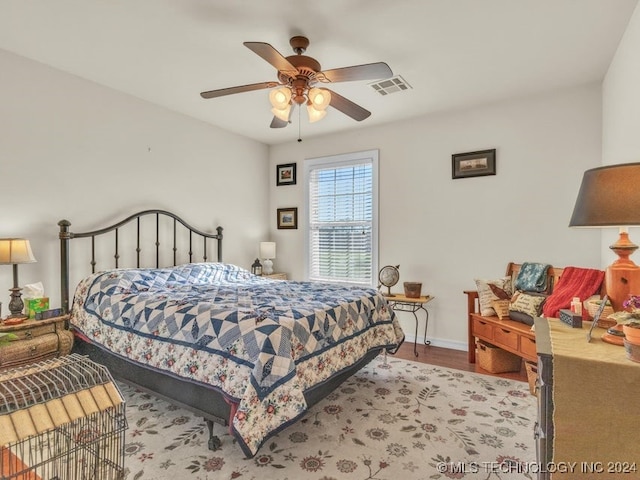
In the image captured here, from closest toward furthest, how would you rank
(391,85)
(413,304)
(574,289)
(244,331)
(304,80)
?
(244,331)
(304,80)
(574,289)
(391,85)
(413,304)

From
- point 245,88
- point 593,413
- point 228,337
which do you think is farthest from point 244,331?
point 245,88

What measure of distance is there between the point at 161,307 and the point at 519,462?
92.8 inches

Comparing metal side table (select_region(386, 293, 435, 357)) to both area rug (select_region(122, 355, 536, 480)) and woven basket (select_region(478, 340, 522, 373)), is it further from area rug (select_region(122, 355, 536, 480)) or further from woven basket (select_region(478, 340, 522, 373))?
area rug (select_region(122, 355, 536, 480))

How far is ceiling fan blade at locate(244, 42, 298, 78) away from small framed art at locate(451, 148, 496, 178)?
230 centimetres

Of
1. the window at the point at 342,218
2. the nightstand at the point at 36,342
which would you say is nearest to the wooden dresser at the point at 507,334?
the window at the point at 342,218

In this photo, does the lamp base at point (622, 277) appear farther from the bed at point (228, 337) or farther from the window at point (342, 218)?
the window at point (342, 218)

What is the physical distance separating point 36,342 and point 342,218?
3.41 meters

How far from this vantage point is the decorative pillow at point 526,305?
288cm

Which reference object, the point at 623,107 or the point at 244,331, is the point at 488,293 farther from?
the point at 244,331

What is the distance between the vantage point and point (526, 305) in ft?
9.68

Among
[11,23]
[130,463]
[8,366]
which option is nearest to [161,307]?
[130,463]

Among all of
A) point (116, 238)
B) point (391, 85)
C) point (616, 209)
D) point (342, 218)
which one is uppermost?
point (391, 85)

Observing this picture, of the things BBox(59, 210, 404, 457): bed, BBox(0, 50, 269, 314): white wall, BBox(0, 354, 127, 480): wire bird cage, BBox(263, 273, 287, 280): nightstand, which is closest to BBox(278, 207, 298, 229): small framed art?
BBox(263, 273, 287, 280): nightstand

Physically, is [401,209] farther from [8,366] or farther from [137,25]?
[8,366]
